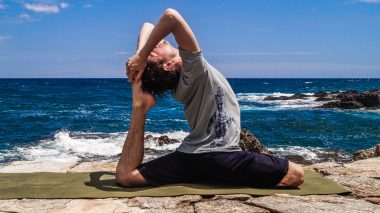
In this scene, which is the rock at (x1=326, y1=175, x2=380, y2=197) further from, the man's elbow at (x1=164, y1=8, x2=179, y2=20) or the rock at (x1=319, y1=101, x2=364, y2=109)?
the rock at (x1=319, y1=101, x2=364, y2=109)

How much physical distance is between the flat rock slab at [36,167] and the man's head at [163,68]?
1.68m

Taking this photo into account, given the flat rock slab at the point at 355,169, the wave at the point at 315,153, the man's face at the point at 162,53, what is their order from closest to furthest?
the man's face at the point at 162,53, the flat rock slab at the point at 355,169, the wave at the point at 315,153

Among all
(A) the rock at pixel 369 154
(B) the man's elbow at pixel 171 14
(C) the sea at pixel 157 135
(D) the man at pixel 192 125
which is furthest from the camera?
(C) the sea at pixel 157 135

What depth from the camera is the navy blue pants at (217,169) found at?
362cm

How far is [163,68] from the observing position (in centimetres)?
363

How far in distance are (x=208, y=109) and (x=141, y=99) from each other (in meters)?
0.55

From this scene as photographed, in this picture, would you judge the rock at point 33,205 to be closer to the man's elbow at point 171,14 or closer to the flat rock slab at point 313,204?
the flat rock slab at point 313,204

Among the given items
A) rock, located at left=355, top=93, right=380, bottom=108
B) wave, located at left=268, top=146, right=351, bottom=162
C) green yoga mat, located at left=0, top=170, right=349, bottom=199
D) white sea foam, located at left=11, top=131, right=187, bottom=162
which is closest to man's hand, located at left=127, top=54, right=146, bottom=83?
green yoga mat, located at left=0, top=170, right=349, bottom=199

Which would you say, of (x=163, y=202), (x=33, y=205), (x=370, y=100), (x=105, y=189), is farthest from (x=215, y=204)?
(x=370, y=100)

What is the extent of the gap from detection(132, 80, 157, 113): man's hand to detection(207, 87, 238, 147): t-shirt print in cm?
52

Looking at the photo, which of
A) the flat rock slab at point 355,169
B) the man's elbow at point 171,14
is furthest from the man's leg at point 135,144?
the flat rock slab at point 355,169

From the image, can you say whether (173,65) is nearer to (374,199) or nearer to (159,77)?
(159,77)

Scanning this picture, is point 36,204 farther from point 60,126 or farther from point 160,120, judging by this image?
point 160,120

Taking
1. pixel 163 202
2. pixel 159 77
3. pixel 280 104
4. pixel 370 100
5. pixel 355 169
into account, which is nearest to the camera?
pixel 163 202
